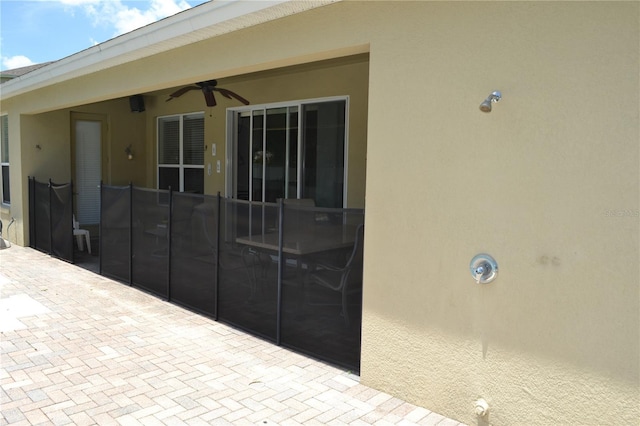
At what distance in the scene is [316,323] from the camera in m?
4.33

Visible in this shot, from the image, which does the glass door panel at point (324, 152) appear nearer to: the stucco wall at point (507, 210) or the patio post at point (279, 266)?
the patio post at point (279, 266)

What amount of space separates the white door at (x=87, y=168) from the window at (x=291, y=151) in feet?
12.5

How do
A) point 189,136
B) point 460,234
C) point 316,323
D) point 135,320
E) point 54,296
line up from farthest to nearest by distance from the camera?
point 189,136, point 54,296, point 135,320, point 316,323, point 460,234

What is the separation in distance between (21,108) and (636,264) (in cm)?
1046

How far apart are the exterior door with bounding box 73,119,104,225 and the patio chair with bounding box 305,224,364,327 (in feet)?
26.1

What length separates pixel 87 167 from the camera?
10.9m

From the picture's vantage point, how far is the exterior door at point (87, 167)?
1070 centimetres

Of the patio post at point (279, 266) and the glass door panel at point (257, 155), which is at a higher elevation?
the glass door panel at point (257, 155)

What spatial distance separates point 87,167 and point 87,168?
0.07ft

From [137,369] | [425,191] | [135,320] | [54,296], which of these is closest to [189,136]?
[54,296]

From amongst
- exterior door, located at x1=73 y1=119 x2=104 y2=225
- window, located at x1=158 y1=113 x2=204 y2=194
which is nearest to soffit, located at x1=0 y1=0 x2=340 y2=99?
window, located at x1=158 y1=113 x2=204 y2=194

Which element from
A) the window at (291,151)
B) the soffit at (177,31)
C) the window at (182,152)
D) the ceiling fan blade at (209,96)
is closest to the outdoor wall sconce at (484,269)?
the soffit at (177,31)

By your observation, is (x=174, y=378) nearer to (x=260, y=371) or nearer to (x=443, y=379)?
(x=260, y=371)

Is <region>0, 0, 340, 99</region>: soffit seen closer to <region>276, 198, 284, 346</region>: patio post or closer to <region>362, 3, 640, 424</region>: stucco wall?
<region>362, 3, 640, 424</region>: stucco wall
